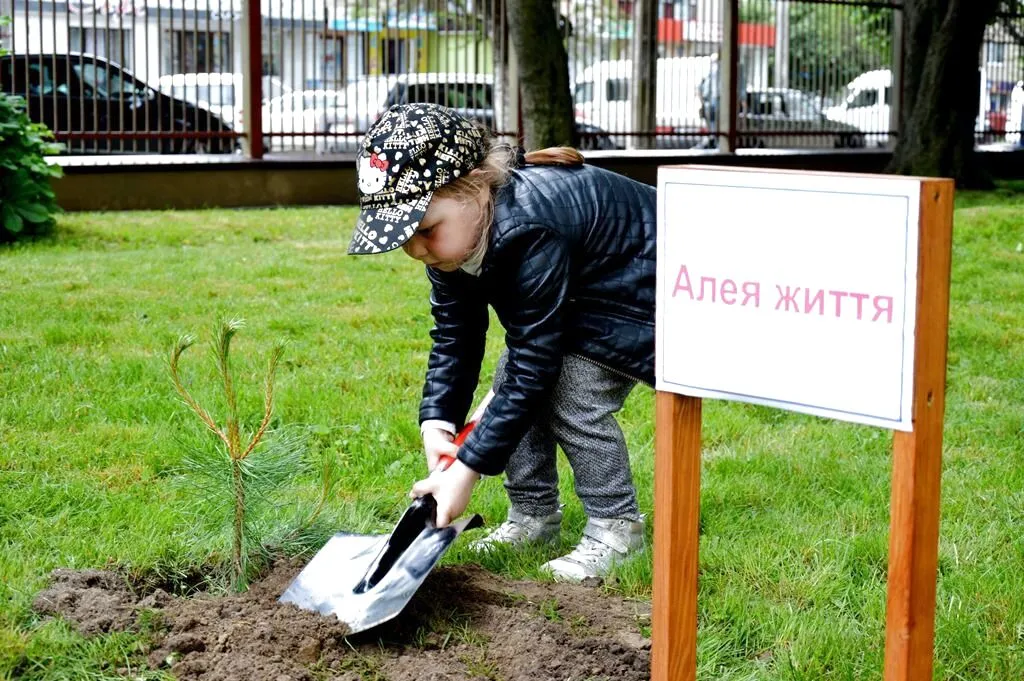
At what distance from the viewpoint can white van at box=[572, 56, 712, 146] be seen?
49.2 ft

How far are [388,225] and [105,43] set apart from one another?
33.9ft

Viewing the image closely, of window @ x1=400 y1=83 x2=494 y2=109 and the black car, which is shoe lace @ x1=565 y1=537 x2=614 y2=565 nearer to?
the black car

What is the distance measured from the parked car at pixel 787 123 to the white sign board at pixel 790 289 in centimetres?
1343

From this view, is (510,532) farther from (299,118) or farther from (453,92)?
(453,92)

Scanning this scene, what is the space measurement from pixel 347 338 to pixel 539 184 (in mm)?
2890

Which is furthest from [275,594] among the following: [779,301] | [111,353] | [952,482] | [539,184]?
[111,353]

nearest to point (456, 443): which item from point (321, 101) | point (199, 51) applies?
point (199, 51)

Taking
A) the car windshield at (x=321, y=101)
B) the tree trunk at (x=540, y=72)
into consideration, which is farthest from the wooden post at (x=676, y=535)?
the car windshield at (x=321, y=101)

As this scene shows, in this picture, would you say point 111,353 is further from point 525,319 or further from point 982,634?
point 982,634

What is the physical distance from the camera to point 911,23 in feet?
46.3

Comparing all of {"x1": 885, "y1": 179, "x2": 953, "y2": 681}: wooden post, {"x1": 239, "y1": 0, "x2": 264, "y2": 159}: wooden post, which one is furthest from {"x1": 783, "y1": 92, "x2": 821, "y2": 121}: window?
{"x1": 885, "y1": 179, "x2": 953, "y2": 681}: wooden post

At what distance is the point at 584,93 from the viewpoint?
15.2m

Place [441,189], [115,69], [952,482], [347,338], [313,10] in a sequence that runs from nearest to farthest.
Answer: [441,189] → [952,482] → [347,338] → [115,69] → [313,10]

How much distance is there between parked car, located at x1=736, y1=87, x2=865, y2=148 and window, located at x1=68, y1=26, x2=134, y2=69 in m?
6.92
